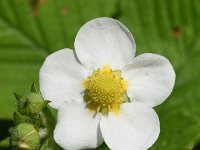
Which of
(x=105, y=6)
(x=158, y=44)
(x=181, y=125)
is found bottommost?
(x=181, y=125)

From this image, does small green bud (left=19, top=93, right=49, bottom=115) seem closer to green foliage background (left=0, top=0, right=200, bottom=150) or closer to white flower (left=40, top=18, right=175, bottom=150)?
white flower (left=40, top=18, right=175, bottom=150)

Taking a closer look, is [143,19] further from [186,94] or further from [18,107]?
[18,107]

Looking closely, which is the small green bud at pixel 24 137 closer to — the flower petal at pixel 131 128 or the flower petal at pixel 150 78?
the flower petal at pixel 131 128

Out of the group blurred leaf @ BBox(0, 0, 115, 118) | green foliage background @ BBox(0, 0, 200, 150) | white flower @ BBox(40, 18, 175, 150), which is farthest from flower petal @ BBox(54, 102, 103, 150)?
blurred leaf @ BBox(0, 0, 115, 118)

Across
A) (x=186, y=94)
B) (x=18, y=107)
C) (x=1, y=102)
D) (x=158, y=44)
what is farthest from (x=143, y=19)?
(x=18, y=107)

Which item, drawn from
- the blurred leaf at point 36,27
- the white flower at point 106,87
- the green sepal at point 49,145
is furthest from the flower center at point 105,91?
the blurred leaf at point 36,27

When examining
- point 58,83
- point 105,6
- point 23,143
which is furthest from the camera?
point 105,6

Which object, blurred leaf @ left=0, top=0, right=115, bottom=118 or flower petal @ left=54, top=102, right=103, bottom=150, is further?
blurred leaf @ left=0, top=0, right=115, bottom=118
